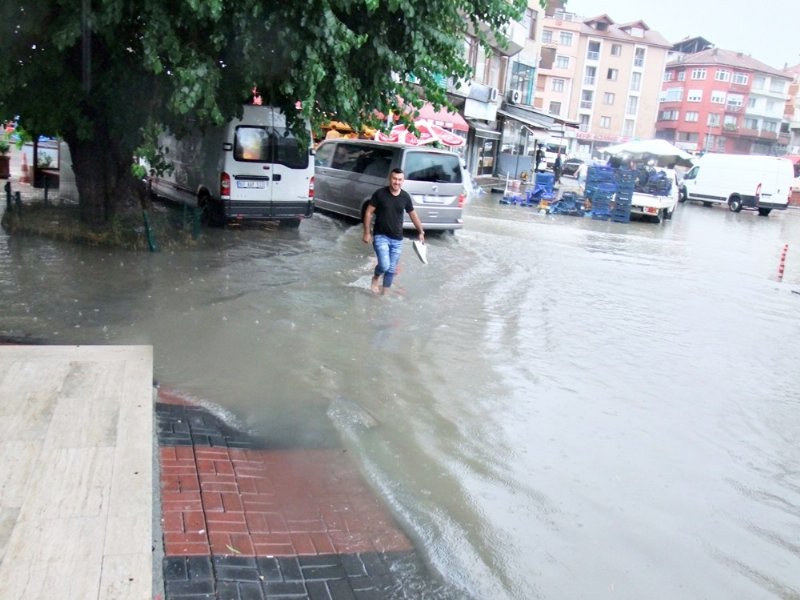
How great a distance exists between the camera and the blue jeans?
32.1 ft

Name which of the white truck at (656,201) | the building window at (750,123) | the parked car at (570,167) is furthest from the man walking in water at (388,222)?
the building window at (750,123)

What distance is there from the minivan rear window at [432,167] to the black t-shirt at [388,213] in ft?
16.3

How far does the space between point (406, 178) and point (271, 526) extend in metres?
11.4

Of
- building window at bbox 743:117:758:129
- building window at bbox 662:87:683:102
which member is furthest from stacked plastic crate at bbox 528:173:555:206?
building window at bbox 743:117:758:129

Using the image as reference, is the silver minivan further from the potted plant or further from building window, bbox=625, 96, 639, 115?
building window, bbox=625, 96, 639, 115

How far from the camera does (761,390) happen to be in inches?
288

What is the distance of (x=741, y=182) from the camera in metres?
33.9

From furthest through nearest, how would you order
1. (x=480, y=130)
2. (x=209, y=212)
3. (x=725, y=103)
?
(x=725, y=103) → (x=480, y=130) → (x=209, y=212)

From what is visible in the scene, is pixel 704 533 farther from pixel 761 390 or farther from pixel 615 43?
pixel 615 43

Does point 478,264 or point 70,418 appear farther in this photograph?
point 478,264

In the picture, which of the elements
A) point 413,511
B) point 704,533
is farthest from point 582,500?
point 413,511

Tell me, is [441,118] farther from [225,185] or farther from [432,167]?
[225,185]

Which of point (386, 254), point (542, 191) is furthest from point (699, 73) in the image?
point (386, 254)

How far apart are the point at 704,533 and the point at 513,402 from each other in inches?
85.3
